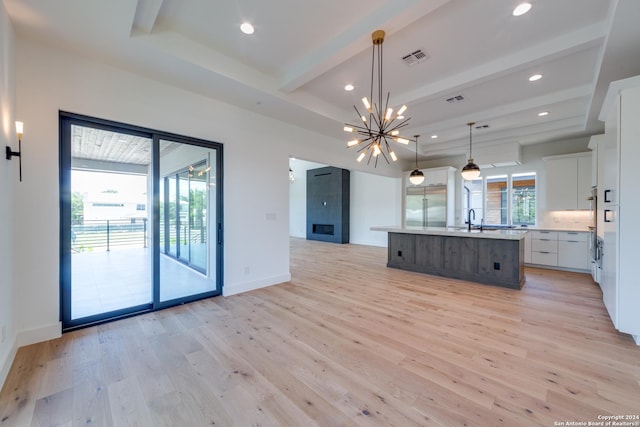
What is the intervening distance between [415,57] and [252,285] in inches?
162

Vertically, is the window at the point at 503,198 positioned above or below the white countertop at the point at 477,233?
above

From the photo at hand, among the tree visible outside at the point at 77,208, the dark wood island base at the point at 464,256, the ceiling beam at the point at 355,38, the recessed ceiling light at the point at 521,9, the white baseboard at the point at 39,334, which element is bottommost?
the white baseboard at the point at 39,334

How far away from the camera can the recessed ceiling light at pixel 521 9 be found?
2.40 m

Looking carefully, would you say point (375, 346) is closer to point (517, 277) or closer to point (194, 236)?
point (517, 277)

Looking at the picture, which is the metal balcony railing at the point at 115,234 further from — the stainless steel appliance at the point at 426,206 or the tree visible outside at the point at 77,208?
the stainless steel appliance at the point at 426,206

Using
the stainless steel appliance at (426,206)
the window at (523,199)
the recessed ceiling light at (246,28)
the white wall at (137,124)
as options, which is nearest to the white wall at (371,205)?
the stainless steel appliance at (426,206)

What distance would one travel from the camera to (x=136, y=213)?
522 cm

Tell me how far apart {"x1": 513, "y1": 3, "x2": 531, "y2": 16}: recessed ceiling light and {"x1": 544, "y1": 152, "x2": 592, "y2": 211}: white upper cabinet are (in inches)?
196

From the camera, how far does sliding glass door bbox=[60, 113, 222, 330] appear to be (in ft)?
9.66

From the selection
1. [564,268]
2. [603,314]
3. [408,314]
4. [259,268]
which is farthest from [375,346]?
[564,268]

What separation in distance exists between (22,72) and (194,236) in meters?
2.93

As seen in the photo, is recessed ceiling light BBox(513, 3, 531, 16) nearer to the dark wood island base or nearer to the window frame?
the dark wood island base

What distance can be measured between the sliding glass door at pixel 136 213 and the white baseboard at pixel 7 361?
0.46 meters

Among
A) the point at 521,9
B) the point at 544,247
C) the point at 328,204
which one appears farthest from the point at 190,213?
the point at 544,247
